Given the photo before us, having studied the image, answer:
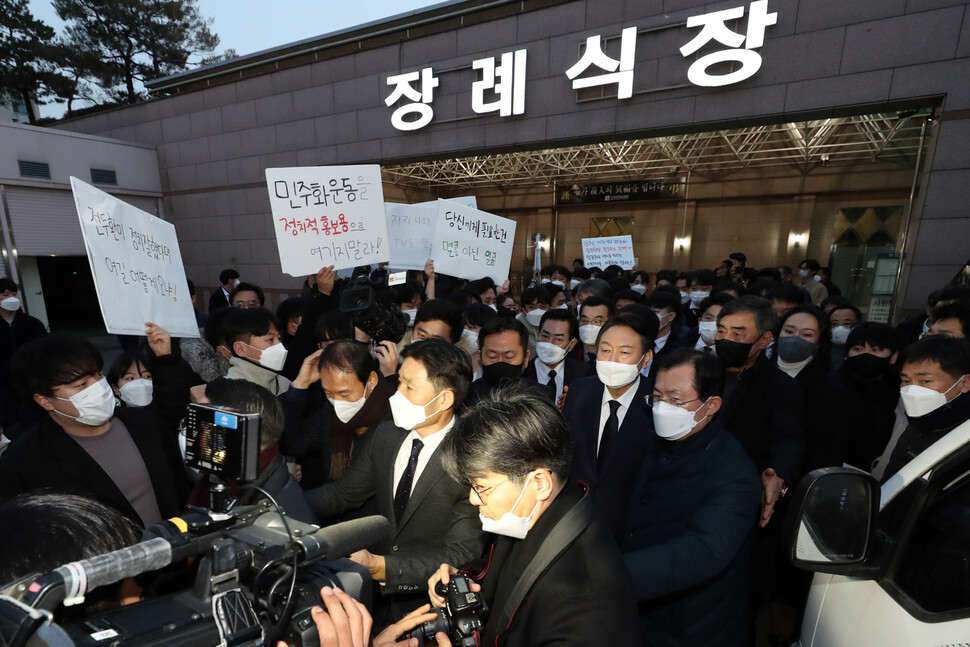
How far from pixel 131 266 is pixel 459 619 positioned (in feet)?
8.20

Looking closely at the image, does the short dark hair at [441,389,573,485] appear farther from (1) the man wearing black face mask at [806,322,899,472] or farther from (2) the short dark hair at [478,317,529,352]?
(1) the man wearing black face mask at [806,322,899,472]

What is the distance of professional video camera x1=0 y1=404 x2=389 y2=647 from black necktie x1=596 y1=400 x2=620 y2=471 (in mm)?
1416

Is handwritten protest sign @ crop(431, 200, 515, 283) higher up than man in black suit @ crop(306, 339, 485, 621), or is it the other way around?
handwritten protest sign @ crop(431, 200, 515, 283)

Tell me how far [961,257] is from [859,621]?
7.75 meters

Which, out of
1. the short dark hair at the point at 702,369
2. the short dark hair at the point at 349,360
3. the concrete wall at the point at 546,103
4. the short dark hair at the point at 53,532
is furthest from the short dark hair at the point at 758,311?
the concrete wall at the point at 546,103

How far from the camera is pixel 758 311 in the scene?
285 centimetres

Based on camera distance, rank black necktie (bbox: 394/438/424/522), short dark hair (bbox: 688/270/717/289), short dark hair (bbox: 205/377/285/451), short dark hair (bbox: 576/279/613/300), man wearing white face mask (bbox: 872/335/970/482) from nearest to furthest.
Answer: short dark hair (bbox: 205/377/285/451) < black necktie (bbox: 394/438/424/522) < man wearing white face mask (bbox: 872/335/970/482) < short dark hair (bbox: 576/279/613/300) < short dark hair (bbox: 688/270/717/289)

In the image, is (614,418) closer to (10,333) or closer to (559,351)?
(559,351)

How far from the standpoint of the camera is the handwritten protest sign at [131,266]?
7.43 feet

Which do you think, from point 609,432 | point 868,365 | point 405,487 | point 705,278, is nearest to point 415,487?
point 405,487

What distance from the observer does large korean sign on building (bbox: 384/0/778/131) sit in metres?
7.04

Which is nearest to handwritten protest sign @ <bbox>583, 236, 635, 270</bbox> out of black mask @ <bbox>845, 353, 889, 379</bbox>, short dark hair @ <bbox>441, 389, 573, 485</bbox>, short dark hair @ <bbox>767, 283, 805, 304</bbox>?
short dark hair @ <bbox>767, 283, 805, 304</bbox>

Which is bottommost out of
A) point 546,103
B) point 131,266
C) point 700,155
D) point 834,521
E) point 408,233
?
point 834,521

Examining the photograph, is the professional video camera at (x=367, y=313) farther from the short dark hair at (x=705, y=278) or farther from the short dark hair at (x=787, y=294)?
the short dark hair at (x=705, y=278)
